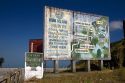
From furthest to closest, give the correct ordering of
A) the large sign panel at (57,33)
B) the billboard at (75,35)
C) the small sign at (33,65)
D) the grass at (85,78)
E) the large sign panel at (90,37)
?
the large sign panel at (90,37) < the billboard at (75,35) < the large sign panel at (57,33) < the small sign at (33,65) < the grass at (85,78)

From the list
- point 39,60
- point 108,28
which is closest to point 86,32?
point 108,28

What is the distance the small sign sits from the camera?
2548 cm

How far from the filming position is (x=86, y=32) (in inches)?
1230

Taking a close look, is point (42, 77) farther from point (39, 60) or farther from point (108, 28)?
point (108, 28)

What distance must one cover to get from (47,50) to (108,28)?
31.3ft

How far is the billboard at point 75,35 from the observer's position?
28.0 m

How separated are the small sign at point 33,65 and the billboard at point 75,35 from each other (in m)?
1.25

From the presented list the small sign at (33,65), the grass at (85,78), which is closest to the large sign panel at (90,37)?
the grass at (85,78)

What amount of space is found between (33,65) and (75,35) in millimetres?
6384

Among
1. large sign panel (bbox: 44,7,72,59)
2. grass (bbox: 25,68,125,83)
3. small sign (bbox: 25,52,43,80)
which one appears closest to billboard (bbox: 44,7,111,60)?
large sign panel (bbox: 44,7,72,59)

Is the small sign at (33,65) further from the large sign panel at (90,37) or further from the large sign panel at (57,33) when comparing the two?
the large sign panel at (90,37)

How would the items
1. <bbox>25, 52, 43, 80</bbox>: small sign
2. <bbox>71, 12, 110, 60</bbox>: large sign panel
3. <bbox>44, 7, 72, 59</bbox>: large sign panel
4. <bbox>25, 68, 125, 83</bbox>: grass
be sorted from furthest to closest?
<bbox>71, 12, 110, 60</bbox>: large sign panel, <bbox>44, 7, 72, 59</bbox>: large sign panel, <bbox>25, 52, 43, 80</bbox>: small sign, <bbox>25, 68, 125, 83</bbox>: grass

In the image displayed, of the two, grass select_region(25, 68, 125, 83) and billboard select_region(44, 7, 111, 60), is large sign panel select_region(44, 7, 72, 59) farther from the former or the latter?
grass select_region(25, 68, 125, 83)

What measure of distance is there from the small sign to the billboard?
1.25 metres
